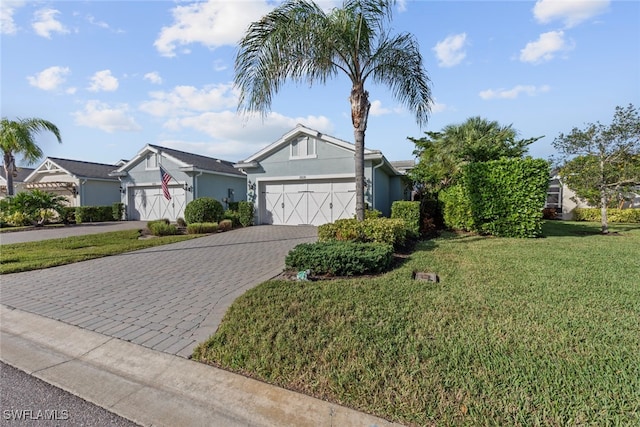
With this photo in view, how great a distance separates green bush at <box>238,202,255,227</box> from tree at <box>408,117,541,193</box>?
382 inches

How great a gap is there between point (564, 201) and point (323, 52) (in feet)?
72.2

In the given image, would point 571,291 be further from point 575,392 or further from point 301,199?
point 301,199

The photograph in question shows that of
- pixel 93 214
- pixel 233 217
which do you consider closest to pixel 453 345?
pixel 233 217

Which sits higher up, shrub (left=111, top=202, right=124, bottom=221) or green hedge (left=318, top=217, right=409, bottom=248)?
shrub (left=111, top=202, right=124, bottom=221)

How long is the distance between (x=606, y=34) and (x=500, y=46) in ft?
7.57

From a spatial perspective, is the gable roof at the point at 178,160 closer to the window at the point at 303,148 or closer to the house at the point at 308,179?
the house at the point at 308,179

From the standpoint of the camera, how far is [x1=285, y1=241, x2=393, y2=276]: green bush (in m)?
5.32

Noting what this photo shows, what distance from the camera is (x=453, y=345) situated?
9.44 ft

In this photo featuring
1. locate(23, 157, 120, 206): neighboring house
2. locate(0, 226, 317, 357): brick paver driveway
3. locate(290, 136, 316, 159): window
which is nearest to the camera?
locate(0, 226, 317, 357): brick paver driveway

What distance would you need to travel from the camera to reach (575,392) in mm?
2229

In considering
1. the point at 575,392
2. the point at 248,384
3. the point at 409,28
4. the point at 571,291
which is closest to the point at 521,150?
the point at 409,28

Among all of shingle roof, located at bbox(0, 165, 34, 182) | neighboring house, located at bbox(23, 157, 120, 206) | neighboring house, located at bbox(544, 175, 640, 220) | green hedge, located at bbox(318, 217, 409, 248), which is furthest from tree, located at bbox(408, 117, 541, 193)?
shingle roof, located at bbox(0, 165, 34, 182)

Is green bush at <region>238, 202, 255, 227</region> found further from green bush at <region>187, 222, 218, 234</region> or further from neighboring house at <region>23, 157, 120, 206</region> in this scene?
neighboring house at <region>23, 157, 120, 206</region>

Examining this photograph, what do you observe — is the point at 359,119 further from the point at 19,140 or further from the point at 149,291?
the point at 19,140
